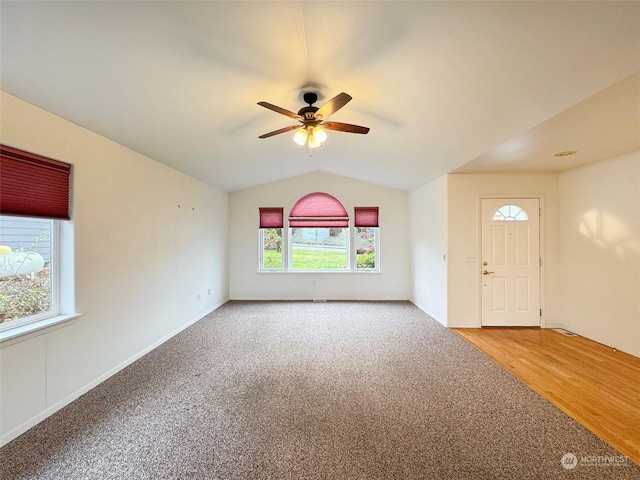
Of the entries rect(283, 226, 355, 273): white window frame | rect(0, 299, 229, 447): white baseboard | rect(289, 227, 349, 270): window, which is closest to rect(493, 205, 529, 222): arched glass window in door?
rect(283, 226, 355, 273): white window frame

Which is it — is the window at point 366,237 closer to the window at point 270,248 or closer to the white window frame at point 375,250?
the white window frame at point 375,250

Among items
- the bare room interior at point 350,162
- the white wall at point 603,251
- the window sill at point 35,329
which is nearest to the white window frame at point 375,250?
the bare room interior at point 350,162

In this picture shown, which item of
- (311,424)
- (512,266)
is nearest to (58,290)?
(311,424)

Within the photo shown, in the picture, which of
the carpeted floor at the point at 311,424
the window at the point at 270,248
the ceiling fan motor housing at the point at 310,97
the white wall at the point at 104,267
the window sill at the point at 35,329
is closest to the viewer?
the carpeted floor at the point at 311,424

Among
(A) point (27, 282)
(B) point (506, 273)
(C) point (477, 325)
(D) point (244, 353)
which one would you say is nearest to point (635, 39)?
(B) point (506, 273)

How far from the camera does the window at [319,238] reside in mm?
6348

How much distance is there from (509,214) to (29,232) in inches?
230

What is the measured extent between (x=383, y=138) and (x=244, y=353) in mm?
3283

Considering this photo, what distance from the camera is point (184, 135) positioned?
3143 mm

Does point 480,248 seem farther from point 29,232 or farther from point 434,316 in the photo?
point 29,232

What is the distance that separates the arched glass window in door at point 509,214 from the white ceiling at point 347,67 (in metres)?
1.23

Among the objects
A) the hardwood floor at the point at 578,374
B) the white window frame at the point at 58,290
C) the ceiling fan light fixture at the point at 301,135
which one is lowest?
the hardwood floor at the point at 578,374

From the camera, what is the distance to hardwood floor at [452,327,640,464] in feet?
6.86

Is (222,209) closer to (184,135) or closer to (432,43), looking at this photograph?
(184,135)
